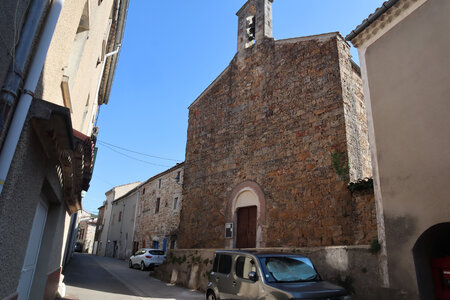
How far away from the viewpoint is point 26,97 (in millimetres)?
2451

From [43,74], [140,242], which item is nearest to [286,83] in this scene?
[43,74]

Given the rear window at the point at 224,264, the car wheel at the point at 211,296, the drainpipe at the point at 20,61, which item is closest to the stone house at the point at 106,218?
the car wheel at the point at 211,296

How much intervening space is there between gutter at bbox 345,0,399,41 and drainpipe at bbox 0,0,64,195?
6.44m

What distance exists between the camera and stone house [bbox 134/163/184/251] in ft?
69.2

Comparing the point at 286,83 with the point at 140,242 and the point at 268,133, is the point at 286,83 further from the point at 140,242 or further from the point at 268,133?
the point at 140,242

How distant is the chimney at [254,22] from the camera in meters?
13.1

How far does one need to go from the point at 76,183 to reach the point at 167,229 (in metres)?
17.2

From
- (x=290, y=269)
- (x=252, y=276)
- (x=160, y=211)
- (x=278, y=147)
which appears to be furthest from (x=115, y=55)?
(x=160, y=211)

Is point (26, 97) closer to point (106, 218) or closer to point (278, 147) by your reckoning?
point (278, 147)

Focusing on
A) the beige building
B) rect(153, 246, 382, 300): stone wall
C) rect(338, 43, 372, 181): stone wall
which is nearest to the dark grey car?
rect(153, 246, 382, 300): stone wall

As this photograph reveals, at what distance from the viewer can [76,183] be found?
5207mm

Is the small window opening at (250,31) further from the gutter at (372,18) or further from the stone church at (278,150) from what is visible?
the gutter at (372,18)

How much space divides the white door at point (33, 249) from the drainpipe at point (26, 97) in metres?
2.69

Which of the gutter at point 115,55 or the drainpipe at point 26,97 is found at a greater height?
→ the gutter at point 115,55
